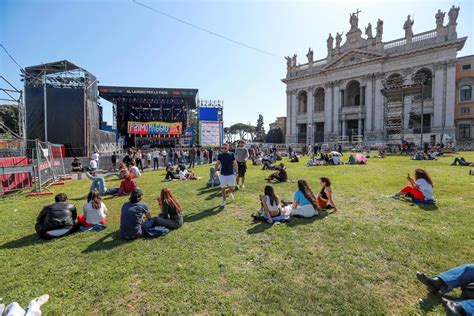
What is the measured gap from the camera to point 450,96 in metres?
36.1

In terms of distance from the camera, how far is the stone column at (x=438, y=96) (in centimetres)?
3669

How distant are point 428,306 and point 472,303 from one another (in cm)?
51

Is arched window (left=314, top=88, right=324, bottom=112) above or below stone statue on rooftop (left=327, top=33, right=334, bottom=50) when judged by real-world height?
below

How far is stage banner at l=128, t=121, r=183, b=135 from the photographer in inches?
1593

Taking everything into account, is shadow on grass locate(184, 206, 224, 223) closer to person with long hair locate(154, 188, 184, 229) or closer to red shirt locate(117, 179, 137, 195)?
person with long hair locate(154, 188, 184, 229)

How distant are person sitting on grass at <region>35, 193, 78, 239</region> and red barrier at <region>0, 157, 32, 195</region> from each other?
717 cm

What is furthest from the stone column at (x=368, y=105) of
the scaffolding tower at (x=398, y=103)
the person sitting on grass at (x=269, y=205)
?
the person sitting on grass at (x=269, y=205)

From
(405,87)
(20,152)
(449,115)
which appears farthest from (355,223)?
(449,115)

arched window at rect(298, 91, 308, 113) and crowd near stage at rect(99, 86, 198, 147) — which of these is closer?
crowd near stage at rect(99, 86, 198, 147)

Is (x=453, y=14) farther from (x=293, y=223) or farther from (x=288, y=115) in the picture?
(x=293, y=223)

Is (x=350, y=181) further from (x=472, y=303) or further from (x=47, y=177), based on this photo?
(x=47, y=177)

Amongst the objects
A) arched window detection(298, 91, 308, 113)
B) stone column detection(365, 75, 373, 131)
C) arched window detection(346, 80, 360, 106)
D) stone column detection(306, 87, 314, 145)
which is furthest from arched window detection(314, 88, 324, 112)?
stone column detection(365, 75, 373, 131)

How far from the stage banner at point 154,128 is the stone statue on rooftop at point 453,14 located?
4359 centimetres

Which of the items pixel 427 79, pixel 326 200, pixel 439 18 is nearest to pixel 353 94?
pixel 427 79
